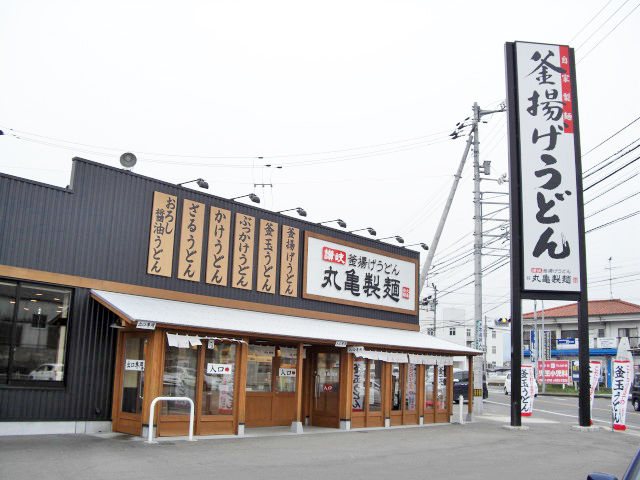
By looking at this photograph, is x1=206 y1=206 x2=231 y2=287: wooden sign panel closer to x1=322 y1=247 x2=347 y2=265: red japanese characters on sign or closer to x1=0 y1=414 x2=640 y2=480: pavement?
x1=322 y1=247 x2=347 y2=265: red japanese characters on sign

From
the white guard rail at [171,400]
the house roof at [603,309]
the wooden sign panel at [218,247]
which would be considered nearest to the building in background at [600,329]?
the house roof at [603,309]

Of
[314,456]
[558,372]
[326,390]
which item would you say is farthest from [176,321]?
[558,372]

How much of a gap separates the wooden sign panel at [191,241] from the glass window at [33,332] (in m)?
3.10

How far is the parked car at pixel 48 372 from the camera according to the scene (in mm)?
13297

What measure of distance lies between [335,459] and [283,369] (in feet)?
19.9

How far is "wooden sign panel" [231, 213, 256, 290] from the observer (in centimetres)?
1769

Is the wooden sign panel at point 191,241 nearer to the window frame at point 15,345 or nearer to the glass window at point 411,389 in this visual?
the window frame at point 15,345

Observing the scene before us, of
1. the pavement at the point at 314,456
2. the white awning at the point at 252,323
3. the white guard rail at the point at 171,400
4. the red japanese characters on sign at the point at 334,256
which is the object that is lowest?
the pavement at the point at 314,456

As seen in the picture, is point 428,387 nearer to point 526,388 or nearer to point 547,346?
point 526,388

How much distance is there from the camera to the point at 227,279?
17.4 m

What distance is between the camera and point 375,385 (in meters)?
19.2

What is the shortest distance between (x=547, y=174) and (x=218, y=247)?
10690 mm

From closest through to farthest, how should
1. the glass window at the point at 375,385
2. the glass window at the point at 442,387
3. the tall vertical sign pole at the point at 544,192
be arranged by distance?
the glass window at the point at 375,385 → the tall vertical sign pole at the point at 544,192 → the glass window at the point at 442,387

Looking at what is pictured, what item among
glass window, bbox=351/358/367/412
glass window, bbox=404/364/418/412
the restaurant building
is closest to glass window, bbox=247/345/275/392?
the restaurant building
